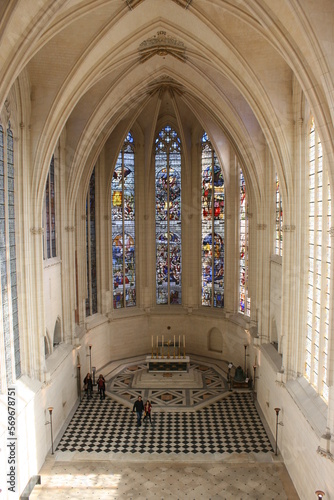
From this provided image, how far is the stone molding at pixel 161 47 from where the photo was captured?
66.9ft

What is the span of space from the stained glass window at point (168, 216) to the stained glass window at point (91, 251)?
4539mm

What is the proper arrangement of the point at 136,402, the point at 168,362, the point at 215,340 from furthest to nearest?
the point at 215,340 → the point at 168,362 → the point at 136,402

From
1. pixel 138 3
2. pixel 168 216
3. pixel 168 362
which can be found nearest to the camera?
pixel 138 3

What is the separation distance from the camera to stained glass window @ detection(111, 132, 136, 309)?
99.2ft

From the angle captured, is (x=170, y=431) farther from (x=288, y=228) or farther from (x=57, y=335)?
(x=288, y=228)

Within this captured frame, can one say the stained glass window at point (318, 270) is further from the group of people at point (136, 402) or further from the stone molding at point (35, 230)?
the stone molding at point (35, 230)

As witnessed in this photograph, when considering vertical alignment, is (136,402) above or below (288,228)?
below

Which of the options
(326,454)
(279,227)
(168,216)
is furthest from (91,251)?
(326,454)

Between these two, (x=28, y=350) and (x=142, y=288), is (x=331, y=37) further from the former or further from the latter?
(x=142, y=288)

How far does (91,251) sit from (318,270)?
16.1 metres

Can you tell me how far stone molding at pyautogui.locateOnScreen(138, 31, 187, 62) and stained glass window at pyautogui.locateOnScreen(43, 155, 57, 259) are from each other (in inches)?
262

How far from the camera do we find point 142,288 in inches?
1224

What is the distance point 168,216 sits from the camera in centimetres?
3105

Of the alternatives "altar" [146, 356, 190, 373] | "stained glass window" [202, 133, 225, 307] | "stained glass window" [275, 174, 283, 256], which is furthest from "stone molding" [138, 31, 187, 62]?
"altar" [146, 356, 190, 373]
